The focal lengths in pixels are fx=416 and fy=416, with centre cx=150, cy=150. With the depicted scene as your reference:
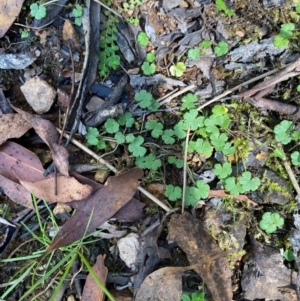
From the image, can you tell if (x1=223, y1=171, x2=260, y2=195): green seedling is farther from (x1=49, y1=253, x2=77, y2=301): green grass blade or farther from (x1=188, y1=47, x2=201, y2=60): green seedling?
(x1=49, y1=253, x2=77, y2=301): green grass blade

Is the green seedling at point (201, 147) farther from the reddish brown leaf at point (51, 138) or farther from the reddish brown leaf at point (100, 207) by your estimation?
the reddish brown leaf at point (51, 138)

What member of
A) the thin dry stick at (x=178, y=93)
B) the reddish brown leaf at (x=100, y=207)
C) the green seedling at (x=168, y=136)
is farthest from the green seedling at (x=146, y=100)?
the reddish brown leaf at (x=100, y=207)

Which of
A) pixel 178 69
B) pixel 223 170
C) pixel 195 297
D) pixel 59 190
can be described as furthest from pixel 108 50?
pixel 195 297

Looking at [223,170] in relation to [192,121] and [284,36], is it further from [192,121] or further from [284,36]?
[284,36]

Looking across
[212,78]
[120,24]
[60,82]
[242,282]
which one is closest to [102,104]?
[60,82]

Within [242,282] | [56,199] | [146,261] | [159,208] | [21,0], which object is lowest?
[242,282]

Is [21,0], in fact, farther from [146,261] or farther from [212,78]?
[146,261]
